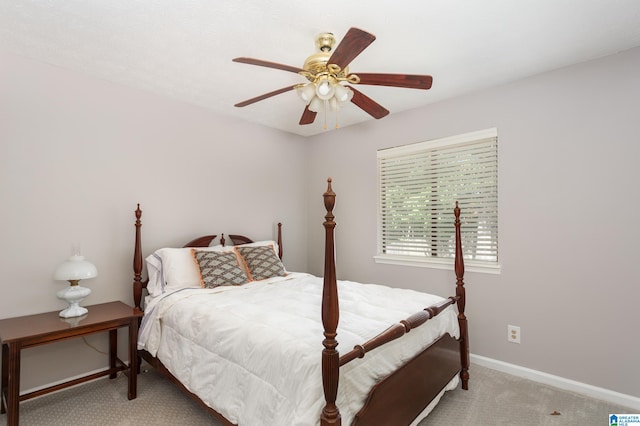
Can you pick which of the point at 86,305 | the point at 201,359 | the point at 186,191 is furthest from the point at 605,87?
the point at 86,305

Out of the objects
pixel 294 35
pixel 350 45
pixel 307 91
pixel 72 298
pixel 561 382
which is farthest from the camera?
pixel 561 382

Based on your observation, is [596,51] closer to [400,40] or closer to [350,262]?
[400,40]

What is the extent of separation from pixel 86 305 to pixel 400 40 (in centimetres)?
312

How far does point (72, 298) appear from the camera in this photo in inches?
93.0

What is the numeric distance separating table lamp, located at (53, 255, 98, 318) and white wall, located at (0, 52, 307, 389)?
0.97 ft

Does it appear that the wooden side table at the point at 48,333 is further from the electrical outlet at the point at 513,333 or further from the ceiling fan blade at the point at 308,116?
the electrical outlet at the point at 513,333

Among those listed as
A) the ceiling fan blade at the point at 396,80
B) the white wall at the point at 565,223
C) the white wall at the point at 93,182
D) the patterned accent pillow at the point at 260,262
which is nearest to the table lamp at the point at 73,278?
the white wall at the point at 93,182

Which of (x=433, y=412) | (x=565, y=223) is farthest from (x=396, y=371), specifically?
(x=565, y=223)

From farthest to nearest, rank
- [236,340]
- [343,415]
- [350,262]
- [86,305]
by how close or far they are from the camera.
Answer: [350,262] < [86,305] < [236,340] < [343,415]

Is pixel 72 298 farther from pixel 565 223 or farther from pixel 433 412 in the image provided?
pixel 565 223

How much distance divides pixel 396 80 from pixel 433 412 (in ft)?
7.13

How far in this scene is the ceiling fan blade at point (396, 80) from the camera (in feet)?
6.24

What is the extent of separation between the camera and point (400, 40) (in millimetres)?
2176

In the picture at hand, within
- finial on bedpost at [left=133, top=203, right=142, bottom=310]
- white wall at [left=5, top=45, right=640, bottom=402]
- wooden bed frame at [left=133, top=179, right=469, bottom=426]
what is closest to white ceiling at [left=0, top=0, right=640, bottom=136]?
white wall at [left=5, top=45, right=640, bottom=402]
